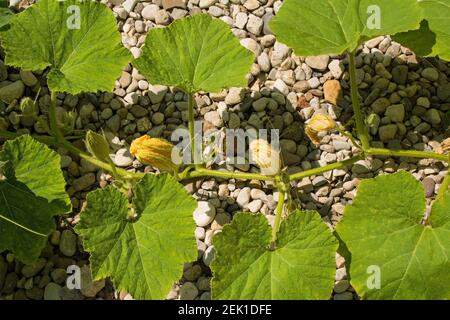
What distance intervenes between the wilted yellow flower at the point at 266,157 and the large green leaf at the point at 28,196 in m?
0.59

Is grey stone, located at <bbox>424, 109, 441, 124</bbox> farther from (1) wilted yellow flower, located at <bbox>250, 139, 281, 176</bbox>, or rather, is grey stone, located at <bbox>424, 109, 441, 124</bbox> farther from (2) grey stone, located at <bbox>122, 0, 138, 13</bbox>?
(2) grey stone, located at <bbox>122, 0, 138, 13</bbox>

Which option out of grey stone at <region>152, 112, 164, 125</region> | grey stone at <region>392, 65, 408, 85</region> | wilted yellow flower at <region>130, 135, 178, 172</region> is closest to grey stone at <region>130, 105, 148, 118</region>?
grey stone at <region>152, 112, 164, 125</region>

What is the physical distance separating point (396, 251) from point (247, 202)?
544 mm

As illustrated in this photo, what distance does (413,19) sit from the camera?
2.01m

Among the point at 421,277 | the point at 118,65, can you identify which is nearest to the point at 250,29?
the point at 118,65

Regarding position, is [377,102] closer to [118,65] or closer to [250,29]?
[250,29]

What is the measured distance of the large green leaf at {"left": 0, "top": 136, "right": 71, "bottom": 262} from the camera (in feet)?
6.36

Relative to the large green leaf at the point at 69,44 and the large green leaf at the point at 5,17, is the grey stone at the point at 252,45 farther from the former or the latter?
the large green leaf at the point at 5,17

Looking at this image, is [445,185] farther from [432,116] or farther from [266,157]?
[266,157]

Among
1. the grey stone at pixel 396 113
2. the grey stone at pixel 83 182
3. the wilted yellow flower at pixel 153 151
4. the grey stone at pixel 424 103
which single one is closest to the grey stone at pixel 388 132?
the grey stone at pixel 396 113

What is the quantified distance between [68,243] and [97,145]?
35cm

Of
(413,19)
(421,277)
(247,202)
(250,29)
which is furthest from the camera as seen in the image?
(250,29)

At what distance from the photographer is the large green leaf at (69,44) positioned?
207 cm

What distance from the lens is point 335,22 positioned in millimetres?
2105
